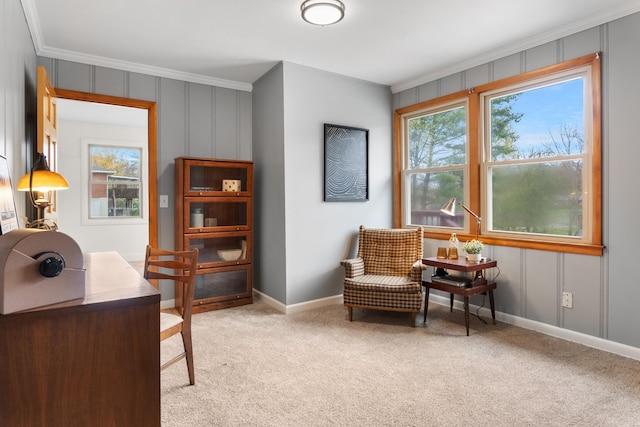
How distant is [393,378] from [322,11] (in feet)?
8.05

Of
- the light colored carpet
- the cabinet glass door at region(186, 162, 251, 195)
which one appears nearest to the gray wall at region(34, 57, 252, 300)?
the cabinet glass door at region(186, 162, 251, 195)

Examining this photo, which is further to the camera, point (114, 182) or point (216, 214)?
point (114, 182)

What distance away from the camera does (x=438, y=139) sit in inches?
160

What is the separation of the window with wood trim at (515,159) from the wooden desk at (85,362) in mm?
3061

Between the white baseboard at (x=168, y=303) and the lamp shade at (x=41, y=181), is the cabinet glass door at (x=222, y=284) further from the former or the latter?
the lamp shade at (x=41, y=181)

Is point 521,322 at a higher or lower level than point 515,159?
lower

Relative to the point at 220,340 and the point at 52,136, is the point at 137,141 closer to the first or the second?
the point at 52,136

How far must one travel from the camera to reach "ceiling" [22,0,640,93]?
260cm

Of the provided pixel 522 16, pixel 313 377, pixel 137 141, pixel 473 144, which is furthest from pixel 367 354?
pixel 137 141

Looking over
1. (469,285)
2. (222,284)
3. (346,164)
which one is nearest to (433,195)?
(346,164)

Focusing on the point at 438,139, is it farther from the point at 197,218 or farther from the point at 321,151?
the point at 197,218

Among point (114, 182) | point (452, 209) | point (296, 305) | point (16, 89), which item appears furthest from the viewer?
point (114, 182)

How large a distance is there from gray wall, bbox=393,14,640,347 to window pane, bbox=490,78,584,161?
22cm

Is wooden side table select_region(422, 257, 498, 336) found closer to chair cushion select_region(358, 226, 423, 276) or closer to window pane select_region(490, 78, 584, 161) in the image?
chair cushion select_region(358, 226, 423, 276)
